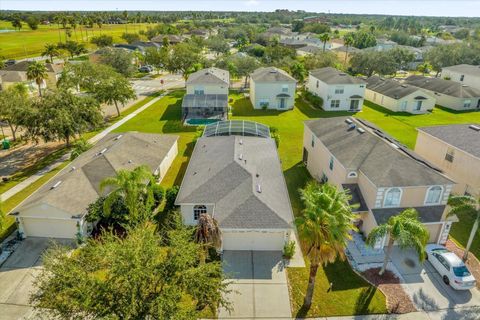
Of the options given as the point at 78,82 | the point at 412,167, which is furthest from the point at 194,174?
the point at 78,82

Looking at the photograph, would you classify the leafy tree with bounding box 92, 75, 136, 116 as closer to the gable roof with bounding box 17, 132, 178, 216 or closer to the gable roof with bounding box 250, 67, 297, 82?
the gable roof with bounding box 17, 132, 178, 216

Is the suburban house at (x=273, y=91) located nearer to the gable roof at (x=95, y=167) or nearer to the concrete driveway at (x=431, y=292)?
the gable roof at (x=95, y=167)

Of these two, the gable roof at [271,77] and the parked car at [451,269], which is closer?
the parked car at [451,269]

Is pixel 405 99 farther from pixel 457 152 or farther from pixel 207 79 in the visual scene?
pixel 207 79

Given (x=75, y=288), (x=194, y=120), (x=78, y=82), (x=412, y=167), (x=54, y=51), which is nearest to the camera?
(x=75, y=288)

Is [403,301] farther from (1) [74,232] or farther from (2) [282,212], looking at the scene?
(1) [74,232]

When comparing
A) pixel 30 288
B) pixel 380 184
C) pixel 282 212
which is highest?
pixel 380 184

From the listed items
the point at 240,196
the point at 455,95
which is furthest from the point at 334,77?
the point at 240,196

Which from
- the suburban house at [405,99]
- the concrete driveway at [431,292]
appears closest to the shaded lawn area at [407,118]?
the suburban house at [405,99]
